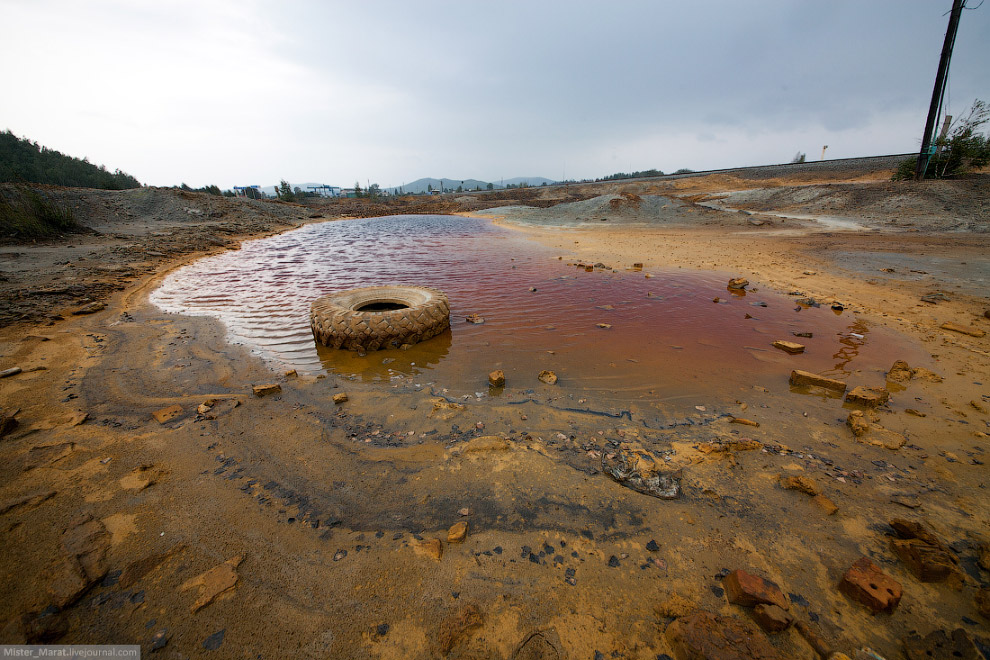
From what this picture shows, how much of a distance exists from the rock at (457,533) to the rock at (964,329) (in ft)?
29.8

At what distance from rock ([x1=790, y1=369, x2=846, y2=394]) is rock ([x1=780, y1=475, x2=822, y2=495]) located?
2.18 meters

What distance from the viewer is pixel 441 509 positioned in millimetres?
2639

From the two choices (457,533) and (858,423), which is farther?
(858,423)

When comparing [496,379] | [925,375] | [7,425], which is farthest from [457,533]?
[925,375]

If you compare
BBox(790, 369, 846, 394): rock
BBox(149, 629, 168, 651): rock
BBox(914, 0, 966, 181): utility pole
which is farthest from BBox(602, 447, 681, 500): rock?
BBox(914, 0, 966, 181): utility pole

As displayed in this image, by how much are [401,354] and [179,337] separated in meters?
4.10

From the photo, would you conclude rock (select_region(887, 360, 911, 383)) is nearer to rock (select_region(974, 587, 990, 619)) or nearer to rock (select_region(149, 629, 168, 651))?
rock (select_region(974, 587, 990, 619))

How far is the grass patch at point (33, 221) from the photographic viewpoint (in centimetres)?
1304

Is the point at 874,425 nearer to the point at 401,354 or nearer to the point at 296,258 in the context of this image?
the point at 401,354

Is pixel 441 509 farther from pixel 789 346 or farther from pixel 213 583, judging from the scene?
pixel 789 346

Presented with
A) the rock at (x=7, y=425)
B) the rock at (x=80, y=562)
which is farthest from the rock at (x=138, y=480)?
the rock at (x=7, y=425)

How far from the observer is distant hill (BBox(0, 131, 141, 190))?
34312mm

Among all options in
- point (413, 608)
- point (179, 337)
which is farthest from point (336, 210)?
point (413, 608)

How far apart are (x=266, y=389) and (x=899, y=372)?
28.0 ft
